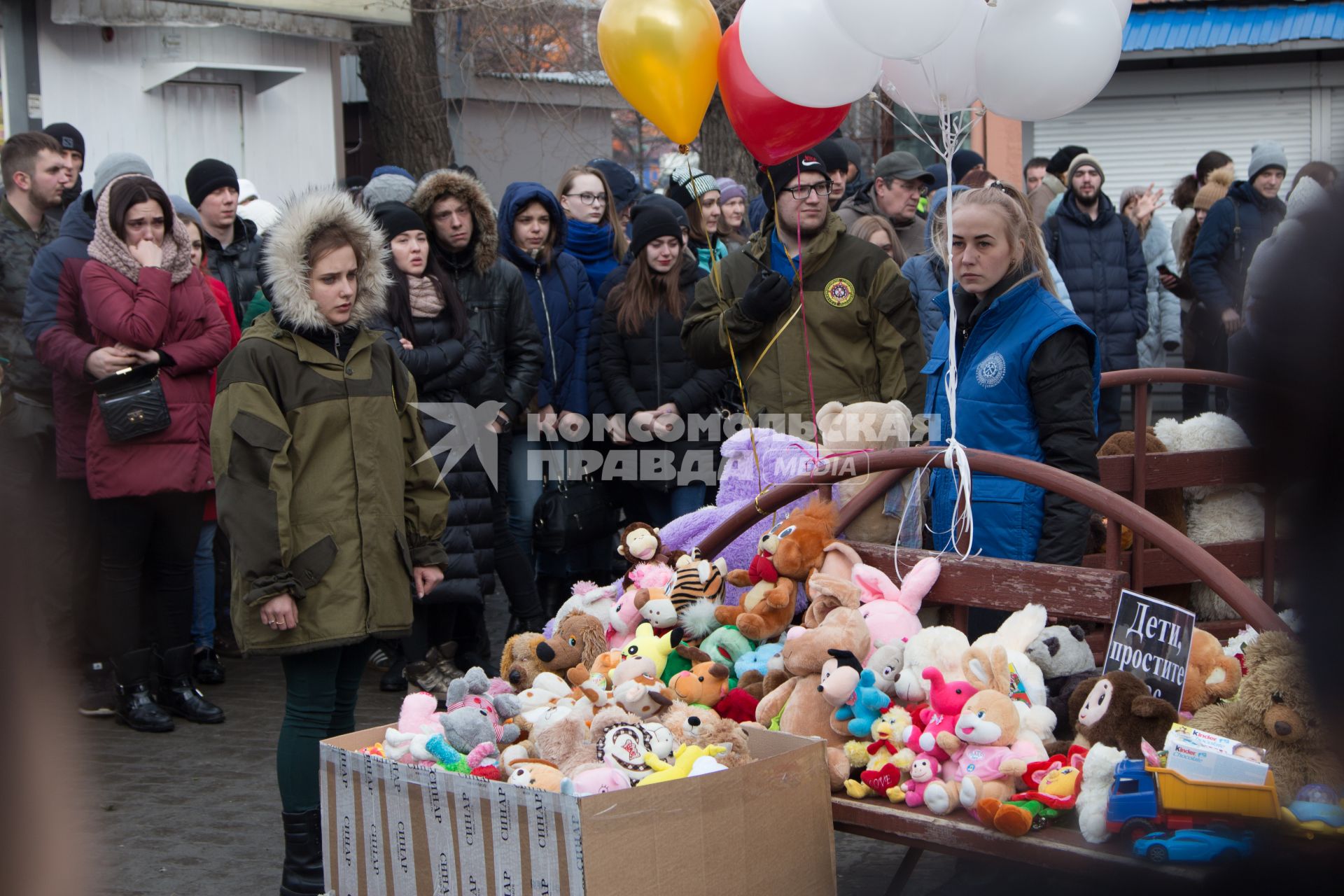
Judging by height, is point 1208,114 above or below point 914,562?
A: above

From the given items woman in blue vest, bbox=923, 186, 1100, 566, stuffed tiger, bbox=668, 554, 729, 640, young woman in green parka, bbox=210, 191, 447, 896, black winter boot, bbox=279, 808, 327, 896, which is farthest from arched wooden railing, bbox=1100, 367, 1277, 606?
black winter boot, bbox=279, 808, 327, 896

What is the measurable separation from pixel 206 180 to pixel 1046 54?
4334 millimetres

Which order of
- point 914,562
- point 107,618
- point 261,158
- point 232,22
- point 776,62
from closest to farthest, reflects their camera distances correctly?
point 914,562 → point 776,62 → point 107,618 → point 232,22 → point 261,158

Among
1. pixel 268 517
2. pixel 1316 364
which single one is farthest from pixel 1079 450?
pixel 1316 364

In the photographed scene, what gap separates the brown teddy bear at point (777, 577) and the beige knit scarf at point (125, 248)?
2.92 m

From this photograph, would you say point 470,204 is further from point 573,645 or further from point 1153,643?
point 1153,643

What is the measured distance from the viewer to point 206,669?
20.9 feet

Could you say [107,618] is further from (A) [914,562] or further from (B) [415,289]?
(A) [914,562]

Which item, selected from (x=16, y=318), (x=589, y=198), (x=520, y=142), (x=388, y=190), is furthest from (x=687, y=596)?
(x=520, y=142)

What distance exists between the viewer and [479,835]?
279 centimetres

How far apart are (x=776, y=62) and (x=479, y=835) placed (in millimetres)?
2486

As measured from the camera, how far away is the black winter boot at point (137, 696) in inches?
220

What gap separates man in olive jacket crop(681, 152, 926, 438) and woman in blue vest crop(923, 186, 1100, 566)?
118 cm

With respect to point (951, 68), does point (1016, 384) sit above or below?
below
